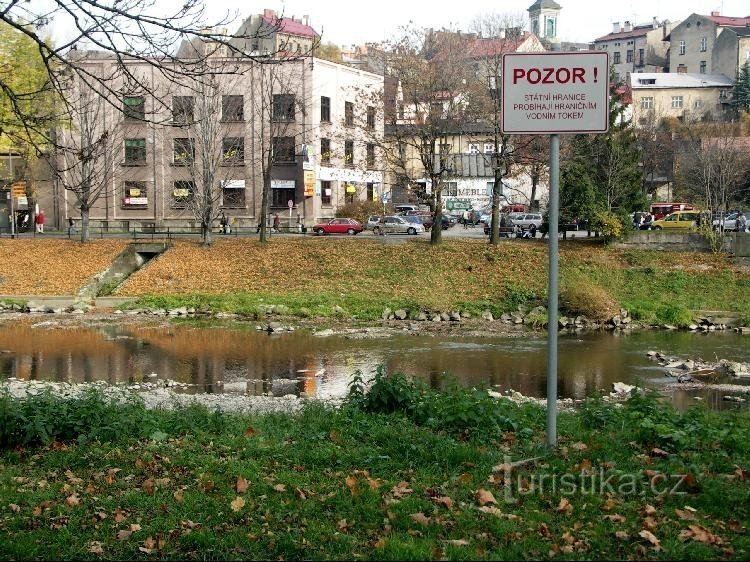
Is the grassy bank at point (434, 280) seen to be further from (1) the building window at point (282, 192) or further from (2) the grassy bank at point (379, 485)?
(2) the grassy bank at point (379, 485)

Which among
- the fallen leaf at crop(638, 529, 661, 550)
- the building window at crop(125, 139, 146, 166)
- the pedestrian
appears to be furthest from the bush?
the pedestrian

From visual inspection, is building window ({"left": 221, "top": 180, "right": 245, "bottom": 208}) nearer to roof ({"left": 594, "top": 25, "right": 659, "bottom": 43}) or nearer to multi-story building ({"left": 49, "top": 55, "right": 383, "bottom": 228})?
multi-story building ({"left": 49, "top": 55, "right": 383, "bottom": 228})

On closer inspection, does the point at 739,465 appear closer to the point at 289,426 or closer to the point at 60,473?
the point at 289,426

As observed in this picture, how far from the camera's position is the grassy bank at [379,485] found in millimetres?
5594

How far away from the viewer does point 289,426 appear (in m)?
9.82

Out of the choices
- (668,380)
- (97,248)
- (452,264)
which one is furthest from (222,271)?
(668,380)

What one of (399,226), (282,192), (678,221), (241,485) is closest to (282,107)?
(399,226)

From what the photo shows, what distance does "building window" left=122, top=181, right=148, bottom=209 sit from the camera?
2160 inches

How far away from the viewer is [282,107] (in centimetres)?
4212

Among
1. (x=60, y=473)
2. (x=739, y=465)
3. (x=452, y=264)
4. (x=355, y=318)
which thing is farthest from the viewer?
(x=452, y=264)

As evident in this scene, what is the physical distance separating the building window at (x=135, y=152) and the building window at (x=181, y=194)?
113 inches

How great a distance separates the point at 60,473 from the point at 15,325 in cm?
2322

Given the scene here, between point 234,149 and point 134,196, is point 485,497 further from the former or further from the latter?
point 134,196

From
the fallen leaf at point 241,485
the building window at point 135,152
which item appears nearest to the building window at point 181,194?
the building window at point 135,152
